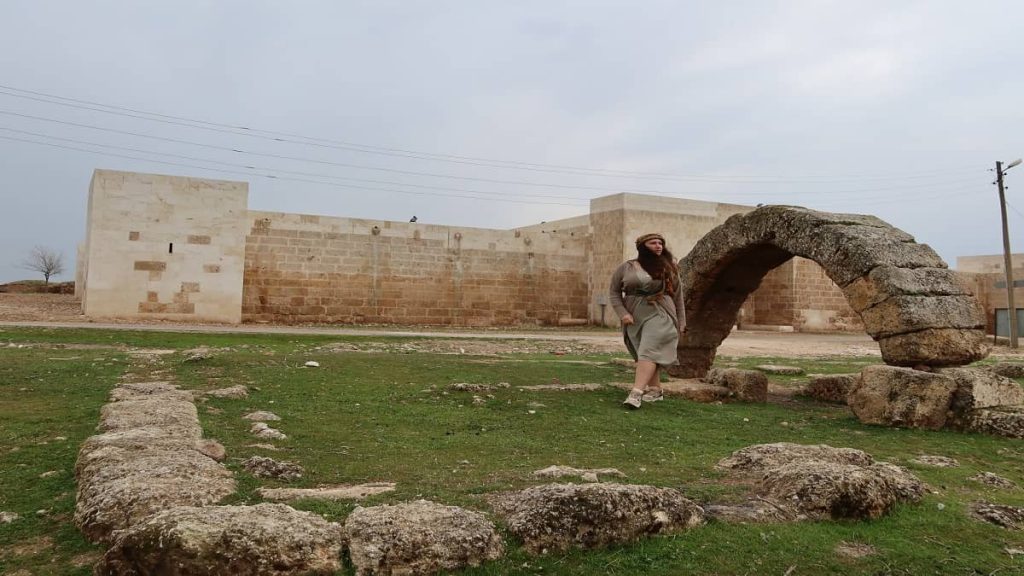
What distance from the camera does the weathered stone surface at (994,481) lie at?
13.5 feet

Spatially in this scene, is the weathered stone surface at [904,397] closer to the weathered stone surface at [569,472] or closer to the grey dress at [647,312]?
the grey dress at [647,312]

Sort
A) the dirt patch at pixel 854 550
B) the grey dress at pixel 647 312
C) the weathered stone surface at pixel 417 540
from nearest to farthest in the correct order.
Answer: the weathered stone surface at pixel 417 540 < the dirt patch at pixel 854 550 < the grey dress at pixel 647 312

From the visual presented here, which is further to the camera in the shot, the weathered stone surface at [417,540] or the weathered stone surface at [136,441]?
the weathered stone surface at [136,441]

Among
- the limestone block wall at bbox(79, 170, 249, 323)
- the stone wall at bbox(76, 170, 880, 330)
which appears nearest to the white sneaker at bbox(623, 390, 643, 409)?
the stone wall at bbox(76, 170, 880, 330)

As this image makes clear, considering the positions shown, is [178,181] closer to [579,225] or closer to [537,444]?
[579,225]

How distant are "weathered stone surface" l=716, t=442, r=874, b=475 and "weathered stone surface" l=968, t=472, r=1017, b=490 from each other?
61cm

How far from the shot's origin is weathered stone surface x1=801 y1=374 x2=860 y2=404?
7.92 metres

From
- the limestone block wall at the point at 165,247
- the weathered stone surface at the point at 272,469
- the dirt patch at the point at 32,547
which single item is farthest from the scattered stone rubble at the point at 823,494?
the limestone block wall at the point at 165,247

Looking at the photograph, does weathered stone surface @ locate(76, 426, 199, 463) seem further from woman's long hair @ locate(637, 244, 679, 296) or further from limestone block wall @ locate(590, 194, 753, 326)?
limestone block wall @ locate(590, 194, 753, 326)

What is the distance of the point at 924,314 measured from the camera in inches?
249

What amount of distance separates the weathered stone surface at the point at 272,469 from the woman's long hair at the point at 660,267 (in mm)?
4475

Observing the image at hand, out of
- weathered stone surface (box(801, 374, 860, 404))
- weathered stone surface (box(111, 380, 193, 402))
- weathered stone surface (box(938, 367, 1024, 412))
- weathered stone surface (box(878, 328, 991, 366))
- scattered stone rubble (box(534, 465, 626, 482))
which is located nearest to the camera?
scattered stone rubble (box(534, 465, 626, 482))

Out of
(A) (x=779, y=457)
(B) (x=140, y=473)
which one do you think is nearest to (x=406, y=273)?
(A) (x=779, y=457)

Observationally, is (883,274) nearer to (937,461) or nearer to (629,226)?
(937,461)
